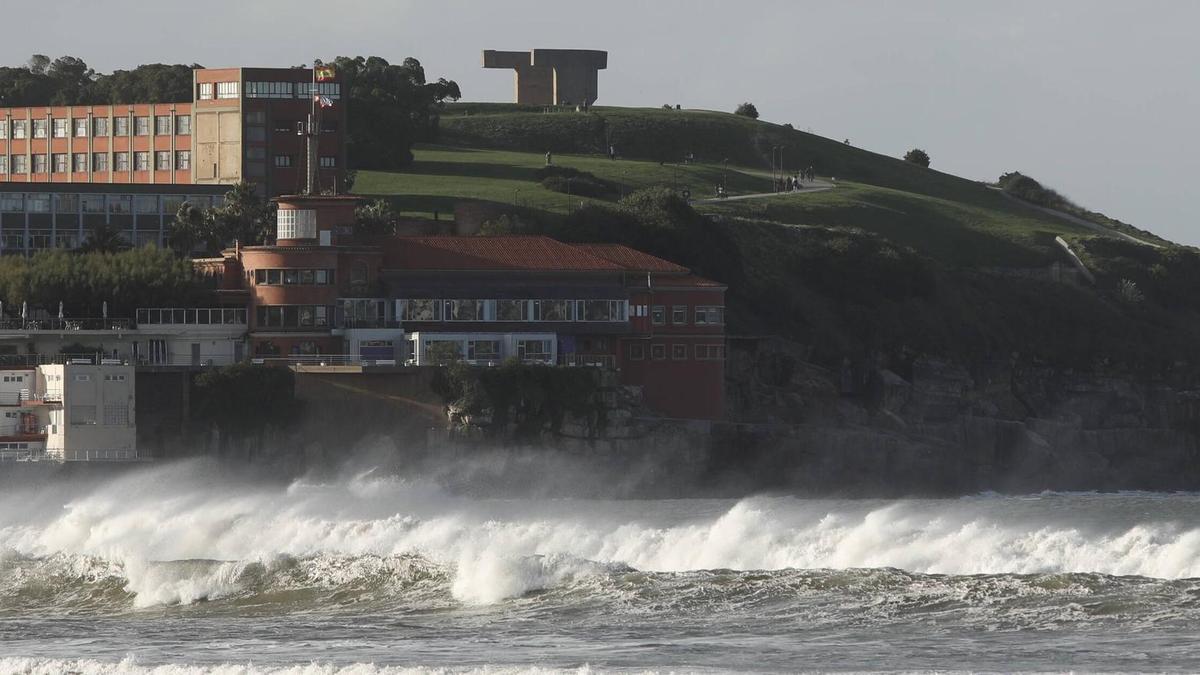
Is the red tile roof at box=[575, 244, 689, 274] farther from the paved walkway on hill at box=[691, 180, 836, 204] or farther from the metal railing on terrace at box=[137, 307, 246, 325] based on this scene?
the paved walkway on hill at box=[691, 180, 836, 204]

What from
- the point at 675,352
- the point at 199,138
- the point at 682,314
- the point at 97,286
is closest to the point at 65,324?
the point at 97,286

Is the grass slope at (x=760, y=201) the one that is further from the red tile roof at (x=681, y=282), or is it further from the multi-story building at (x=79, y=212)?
the red tile roof at (x=681, y=282)

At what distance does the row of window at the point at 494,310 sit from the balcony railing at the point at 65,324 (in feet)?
41.2

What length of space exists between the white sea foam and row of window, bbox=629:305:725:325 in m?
28.2

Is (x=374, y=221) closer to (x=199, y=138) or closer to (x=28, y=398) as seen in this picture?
(x=199, y=138)

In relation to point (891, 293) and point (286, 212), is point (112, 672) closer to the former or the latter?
point (286, 212)

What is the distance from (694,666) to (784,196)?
12043 cm

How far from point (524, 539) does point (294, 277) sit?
140ft

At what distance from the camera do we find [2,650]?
60438mm

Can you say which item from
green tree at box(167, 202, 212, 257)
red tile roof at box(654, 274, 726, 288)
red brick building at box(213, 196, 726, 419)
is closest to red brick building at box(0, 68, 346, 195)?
green tree at box(167, 202, 212, 257)

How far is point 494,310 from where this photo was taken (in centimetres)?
11275

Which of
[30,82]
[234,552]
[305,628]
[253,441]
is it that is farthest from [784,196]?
[305,628]

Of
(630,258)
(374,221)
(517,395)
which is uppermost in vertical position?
(374,221)

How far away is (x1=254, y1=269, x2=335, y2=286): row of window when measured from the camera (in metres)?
113
